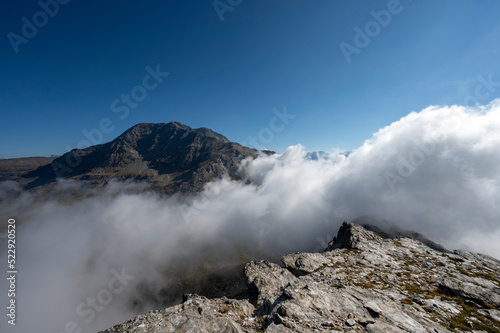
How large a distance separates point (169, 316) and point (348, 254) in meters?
55.5

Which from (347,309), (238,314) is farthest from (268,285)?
(347,309)

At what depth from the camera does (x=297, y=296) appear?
29.6 m

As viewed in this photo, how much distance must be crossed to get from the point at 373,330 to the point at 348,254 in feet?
138

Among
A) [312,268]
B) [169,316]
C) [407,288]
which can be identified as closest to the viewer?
[169,316]

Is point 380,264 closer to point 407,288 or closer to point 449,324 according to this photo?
point 407,288

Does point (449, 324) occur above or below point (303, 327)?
below

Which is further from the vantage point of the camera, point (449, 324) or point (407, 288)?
point (407, 288)

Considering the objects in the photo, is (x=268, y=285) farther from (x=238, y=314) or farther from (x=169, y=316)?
(x=169, y=316)

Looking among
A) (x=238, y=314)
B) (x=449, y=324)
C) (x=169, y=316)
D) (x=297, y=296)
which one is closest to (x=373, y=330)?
(x=297, y=296)

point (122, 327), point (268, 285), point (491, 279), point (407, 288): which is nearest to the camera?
point (122, 327)

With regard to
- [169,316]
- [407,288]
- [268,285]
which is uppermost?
[169,316]

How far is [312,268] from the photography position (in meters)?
55.5

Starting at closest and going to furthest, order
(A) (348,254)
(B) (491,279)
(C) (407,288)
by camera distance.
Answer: (C) (407,288), (B) (491,279), (A) (348,254)

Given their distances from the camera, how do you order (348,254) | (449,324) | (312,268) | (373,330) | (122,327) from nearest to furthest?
(373,330) < (449,324) < (122,327) < (312,268) < (348,254)
